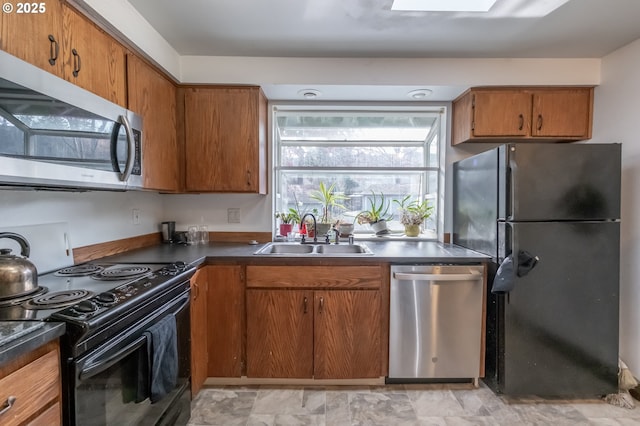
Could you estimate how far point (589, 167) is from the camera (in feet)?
6.00

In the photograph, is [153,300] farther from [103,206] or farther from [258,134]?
[258,134]

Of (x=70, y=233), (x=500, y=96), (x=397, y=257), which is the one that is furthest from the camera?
(x=500, y=96)

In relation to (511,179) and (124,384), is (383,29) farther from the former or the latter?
(124,384)

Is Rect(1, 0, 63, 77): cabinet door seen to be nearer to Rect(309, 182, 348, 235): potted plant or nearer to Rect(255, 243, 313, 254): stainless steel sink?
Rect(255, 243, 313, 254): stainless steel sink

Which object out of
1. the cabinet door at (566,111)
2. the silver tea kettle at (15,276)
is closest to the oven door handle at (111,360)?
the silver tea kettle at (15,276)

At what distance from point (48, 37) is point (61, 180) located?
1.89ft

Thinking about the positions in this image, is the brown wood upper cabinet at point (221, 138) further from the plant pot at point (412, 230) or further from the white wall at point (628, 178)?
the white wall at point (628, 178)

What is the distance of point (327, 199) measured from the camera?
278cm

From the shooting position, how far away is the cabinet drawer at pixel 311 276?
1996 mm

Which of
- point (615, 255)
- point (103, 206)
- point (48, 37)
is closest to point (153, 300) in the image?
point (103, 206)

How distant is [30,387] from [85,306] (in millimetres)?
249

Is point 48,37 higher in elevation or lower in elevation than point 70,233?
higher

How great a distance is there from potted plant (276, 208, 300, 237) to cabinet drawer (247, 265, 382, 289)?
68cm

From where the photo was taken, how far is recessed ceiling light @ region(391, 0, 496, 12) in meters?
1.62
